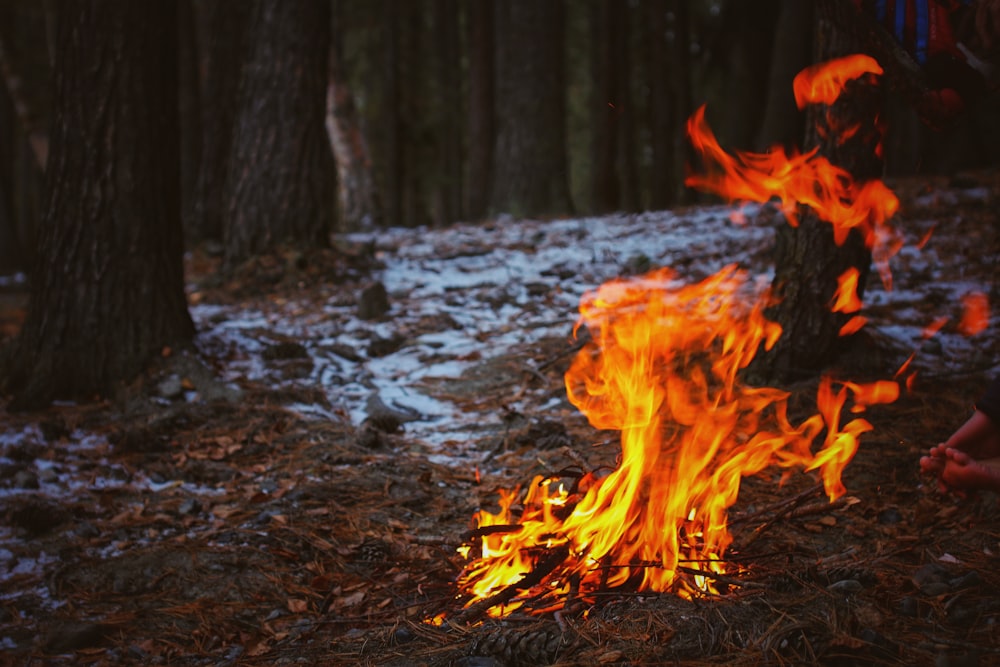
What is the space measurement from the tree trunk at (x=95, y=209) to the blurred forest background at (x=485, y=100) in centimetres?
38

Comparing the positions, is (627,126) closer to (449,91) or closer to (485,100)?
(449,91)

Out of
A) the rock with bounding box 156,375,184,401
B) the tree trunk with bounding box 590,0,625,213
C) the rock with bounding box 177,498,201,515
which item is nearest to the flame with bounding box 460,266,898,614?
the rock with bounding box 177,498,201,515

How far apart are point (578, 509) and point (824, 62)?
3.08 m

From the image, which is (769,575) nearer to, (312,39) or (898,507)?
(898,507)

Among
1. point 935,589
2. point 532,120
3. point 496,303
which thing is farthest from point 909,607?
point 532,120

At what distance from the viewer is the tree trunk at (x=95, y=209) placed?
512cm

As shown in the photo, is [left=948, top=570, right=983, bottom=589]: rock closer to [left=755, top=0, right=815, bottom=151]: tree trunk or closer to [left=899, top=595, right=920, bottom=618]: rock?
[left=899, top=595, right=920, bottom=618]: rock

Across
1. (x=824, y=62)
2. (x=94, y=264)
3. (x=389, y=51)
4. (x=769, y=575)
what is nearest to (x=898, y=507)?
(x=769, y=575)

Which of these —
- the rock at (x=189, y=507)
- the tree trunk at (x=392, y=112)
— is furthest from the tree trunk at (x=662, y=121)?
the rock at (x=189, y=507)

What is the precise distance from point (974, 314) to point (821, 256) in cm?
193

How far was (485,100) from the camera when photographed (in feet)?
49.2

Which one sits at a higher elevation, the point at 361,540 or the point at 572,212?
the point at 572,212

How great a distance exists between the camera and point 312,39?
314 inches

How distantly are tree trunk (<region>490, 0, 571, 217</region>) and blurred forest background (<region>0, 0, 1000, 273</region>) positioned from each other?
2 cm
